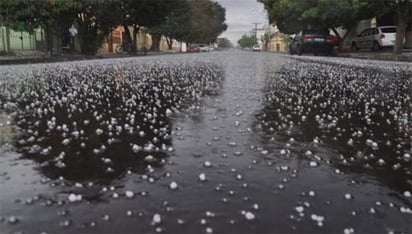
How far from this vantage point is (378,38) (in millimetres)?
31672

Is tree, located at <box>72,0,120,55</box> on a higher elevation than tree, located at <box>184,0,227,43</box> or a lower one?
lower

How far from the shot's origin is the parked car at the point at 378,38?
31.2m

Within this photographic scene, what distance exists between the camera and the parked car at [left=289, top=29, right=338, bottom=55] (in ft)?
110

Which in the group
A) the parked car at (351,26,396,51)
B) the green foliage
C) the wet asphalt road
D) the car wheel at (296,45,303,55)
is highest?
the green foliage

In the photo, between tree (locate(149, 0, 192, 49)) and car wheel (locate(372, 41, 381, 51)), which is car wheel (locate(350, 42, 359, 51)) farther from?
tree (locate(149, 0, 192, 49))

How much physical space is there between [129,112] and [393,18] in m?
36.7

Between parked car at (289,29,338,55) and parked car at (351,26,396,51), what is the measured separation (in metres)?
1.87

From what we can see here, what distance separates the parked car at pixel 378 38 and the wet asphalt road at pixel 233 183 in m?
26.3

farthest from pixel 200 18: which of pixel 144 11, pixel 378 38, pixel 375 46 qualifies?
pixel 378 38

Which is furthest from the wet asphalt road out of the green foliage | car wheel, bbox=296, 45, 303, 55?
car wheel, bbox=296, 45, 303, 55

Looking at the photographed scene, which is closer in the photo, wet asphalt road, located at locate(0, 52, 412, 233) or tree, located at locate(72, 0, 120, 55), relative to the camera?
wet asphalt road, located at locate(0, 52, 412, 233)

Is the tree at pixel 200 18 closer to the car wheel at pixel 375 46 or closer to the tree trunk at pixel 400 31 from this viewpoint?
the car wheel at pixel 375 46

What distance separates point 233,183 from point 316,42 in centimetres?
3106

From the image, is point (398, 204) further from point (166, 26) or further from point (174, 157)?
point (166, 26)
